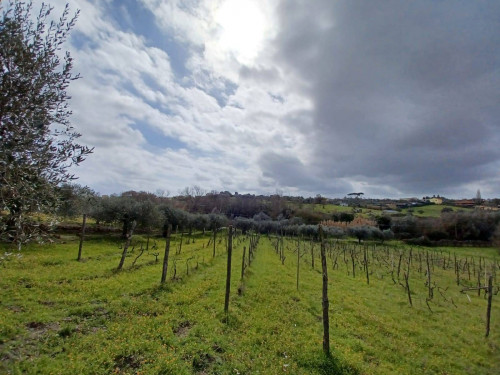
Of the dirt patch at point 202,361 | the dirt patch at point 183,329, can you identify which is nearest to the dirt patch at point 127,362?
the dirt patch at point 202,361

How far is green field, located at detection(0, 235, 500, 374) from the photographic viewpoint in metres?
8.91

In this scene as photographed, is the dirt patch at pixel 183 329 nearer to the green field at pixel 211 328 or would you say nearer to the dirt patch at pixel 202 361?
the green field at pixel 211 328

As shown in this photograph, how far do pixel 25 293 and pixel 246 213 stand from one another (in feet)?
413

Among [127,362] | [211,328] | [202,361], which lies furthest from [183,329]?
[127,362]

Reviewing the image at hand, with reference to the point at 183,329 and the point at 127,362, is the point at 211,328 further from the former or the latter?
the point at 127,362

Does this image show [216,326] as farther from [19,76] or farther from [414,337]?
[19,76]

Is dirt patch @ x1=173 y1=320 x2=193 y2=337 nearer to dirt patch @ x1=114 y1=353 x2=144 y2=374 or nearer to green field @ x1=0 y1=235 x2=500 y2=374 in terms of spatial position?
green field @ x1=0 y1=235 x2=500 y2=374

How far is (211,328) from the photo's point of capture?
38.5 feet

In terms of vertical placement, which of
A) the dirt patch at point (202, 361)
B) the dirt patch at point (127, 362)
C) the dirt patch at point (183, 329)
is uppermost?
the dirt patch at point (127, 362)

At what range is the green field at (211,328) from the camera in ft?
29.2

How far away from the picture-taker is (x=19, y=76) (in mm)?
6535

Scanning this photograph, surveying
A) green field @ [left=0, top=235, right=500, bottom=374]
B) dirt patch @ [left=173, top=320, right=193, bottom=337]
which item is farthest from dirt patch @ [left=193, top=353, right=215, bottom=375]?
dirt patch @ [left=173, top=320, right=193, bottom=337]

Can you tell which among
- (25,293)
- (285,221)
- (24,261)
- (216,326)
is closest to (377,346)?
(216,326)

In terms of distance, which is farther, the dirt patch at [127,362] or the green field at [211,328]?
the green field at [211,328]
